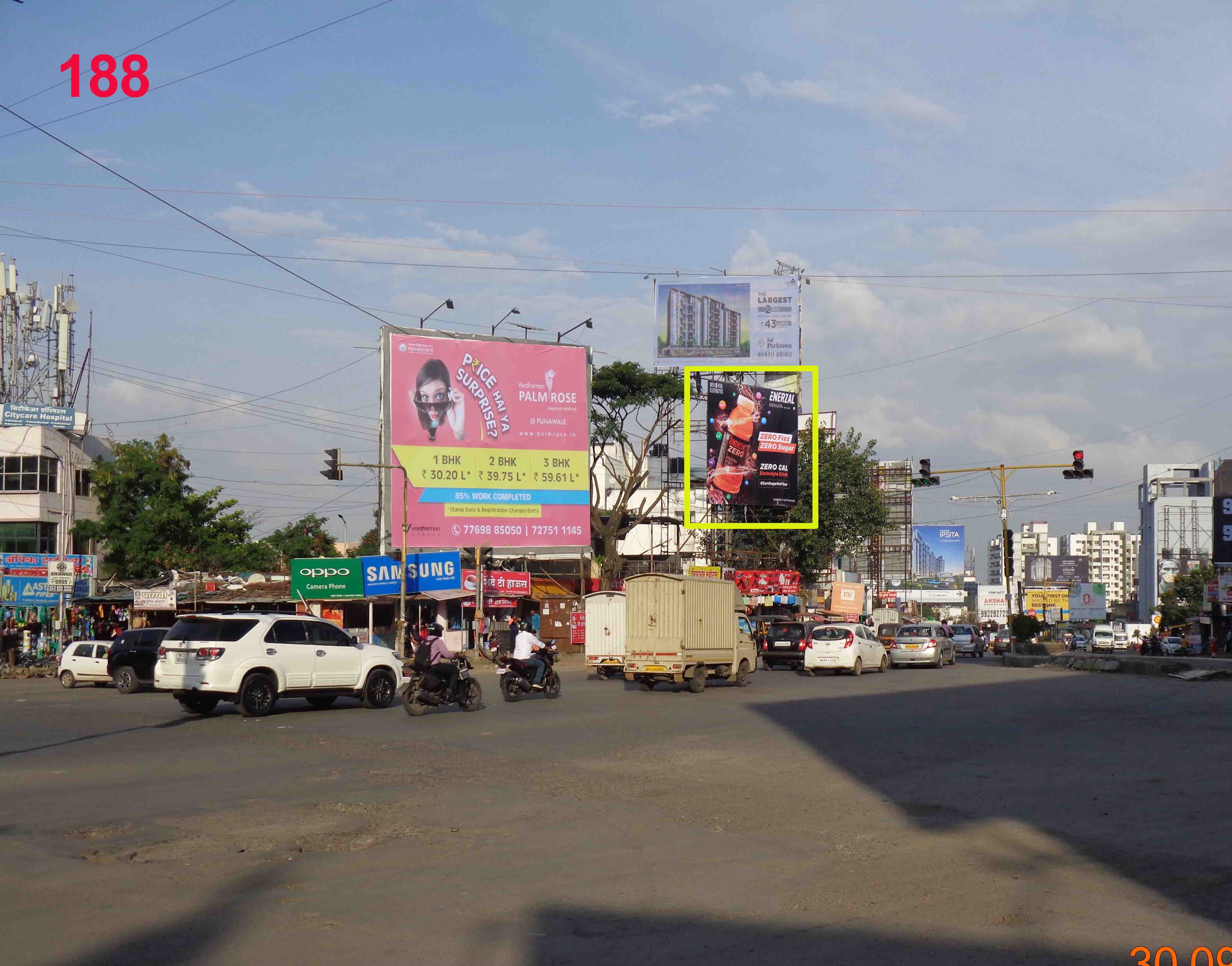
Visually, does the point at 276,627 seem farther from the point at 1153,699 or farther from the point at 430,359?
the point at 430,359

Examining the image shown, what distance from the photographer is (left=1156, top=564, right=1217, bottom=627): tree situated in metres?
93.5

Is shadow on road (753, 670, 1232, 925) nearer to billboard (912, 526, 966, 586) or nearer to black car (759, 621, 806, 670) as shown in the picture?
black car (759, 621, 806, 670)

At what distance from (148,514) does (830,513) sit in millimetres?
34782

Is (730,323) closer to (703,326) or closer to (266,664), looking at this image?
(703,326)

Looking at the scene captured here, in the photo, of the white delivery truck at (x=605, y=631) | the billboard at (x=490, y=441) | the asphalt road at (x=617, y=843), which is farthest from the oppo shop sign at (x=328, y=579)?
the asphalt road at (x=617, y=843)

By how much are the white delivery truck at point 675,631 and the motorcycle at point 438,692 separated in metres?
5.60

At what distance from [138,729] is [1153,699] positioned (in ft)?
62.1

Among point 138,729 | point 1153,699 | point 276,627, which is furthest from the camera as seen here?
point 1153,699

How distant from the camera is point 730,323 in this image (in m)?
60.7

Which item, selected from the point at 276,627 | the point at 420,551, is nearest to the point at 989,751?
the point at 276,627

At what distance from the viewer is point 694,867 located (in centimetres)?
835

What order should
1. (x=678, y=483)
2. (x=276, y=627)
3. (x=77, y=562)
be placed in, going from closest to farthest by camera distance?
(x=276, y=627) < (x=77, y=562) < (x=678, y=483)

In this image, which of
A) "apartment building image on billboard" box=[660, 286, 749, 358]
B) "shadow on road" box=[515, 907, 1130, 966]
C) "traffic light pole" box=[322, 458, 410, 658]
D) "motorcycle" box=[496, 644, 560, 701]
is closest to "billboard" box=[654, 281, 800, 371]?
"apartment building image on billboard" box=[660, 286, 749, 358]

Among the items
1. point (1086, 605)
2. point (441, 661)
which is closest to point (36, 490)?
point (441, 661)
